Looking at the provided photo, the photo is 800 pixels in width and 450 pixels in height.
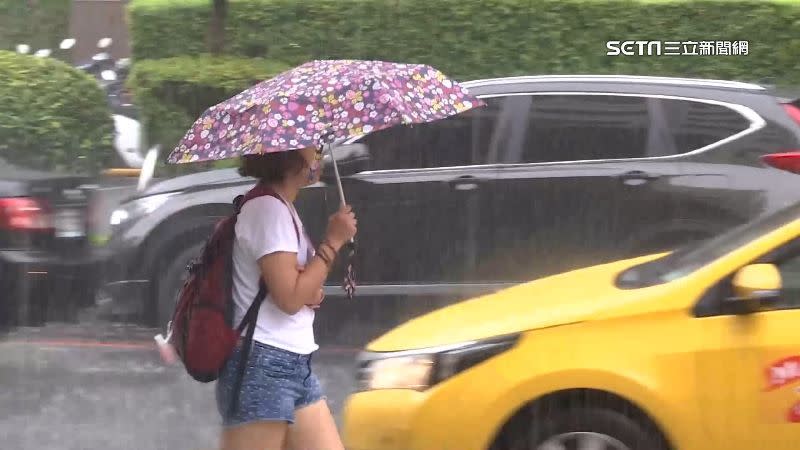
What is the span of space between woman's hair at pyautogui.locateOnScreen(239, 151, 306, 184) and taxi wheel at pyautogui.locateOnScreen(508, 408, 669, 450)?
1432 mm

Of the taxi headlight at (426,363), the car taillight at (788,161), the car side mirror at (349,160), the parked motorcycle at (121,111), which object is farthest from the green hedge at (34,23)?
the taxi headlight at (426,363)

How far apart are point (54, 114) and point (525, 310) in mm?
7711

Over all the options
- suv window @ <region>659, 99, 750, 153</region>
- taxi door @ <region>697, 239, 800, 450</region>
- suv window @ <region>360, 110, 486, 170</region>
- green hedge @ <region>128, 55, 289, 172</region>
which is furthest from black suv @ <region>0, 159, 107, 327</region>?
taxi door @ <region>697, 239, 800, 450</region>

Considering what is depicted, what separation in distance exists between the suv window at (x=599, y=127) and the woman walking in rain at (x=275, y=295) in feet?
14.2

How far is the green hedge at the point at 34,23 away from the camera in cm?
1984

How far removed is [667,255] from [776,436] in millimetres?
1201

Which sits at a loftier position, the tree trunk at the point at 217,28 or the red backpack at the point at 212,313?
the red backpack at the point at 212,313

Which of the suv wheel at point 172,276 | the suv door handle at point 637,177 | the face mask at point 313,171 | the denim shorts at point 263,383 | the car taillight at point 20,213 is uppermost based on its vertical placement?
the face mask at point 313,171

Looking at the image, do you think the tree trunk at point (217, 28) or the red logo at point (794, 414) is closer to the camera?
the red logo at point (794, 414)

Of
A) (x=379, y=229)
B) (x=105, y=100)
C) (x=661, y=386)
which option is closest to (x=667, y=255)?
(x=661, y=386)

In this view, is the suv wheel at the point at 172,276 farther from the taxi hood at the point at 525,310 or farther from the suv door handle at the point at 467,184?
the taxi hood at the point at 525,310

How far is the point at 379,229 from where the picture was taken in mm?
7969

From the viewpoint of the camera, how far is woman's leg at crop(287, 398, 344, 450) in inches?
152

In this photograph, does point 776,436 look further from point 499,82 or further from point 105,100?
point 105,100
